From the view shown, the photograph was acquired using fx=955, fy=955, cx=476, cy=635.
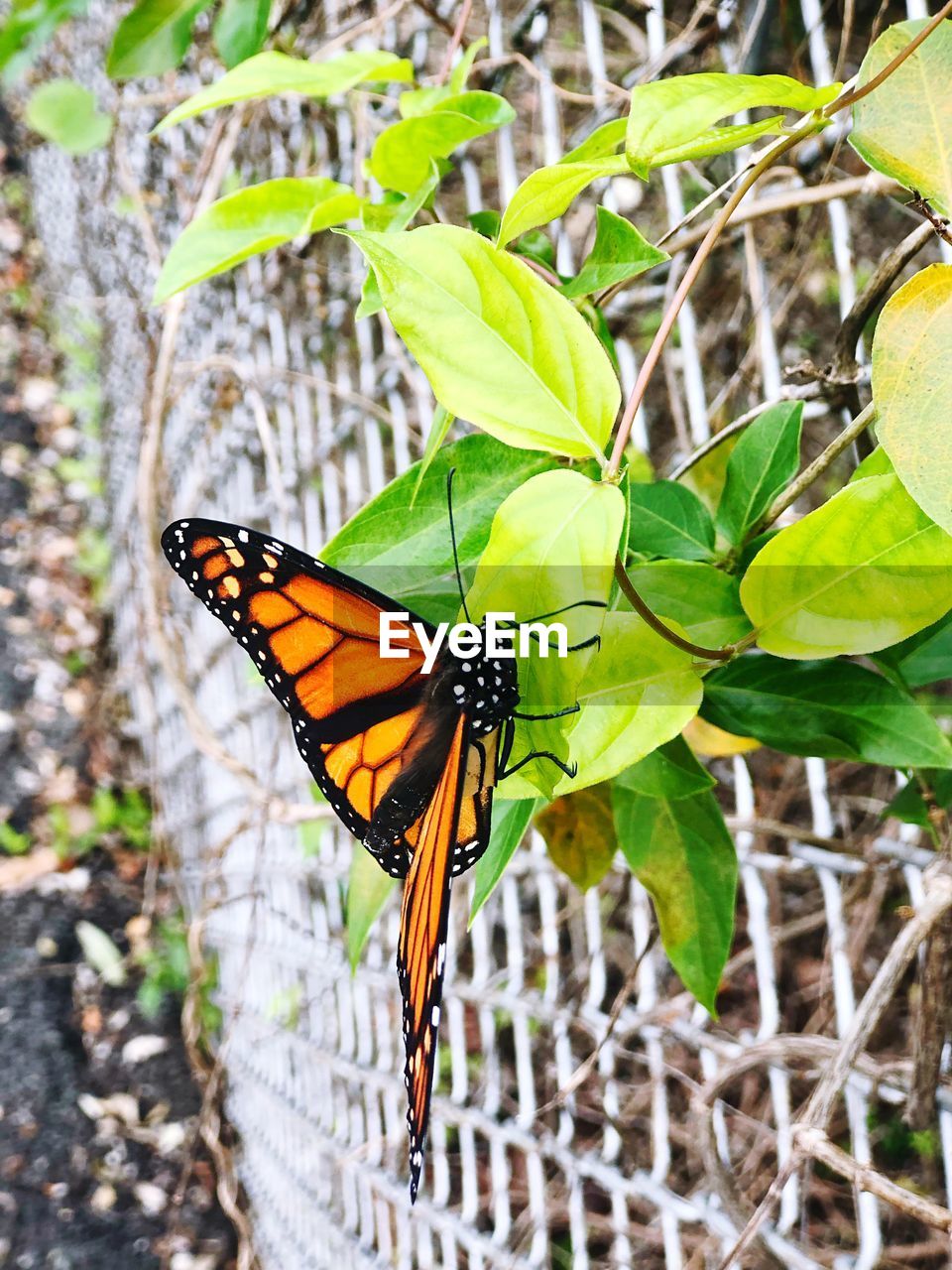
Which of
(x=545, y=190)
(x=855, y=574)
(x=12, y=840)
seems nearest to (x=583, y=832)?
(x=855, y=574)

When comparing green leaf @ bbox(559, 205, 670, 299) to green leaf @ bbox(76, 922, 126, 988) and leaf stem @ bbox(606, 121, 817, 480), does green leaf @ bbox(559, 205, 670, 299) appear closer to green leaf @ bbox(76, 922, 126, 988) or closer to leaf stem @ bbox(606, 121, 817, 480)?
leaf stem @ bbox(606, 121, 817, 480)

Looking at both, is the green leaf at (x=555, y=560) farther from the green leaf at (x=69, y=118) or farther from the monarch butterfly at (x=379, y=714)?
the green leaf at (x=69, y=118)

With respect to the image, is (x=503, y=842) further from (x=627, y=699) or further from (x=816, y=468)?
→ (x=816, y=468)

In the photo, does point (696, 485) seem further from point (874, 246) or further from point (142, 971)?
point (142, 971)

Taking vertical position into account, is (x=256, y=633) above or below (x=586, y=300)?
below

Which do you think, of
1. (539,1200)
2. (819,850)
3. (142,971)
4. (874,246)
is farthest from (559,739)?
(142,971)
